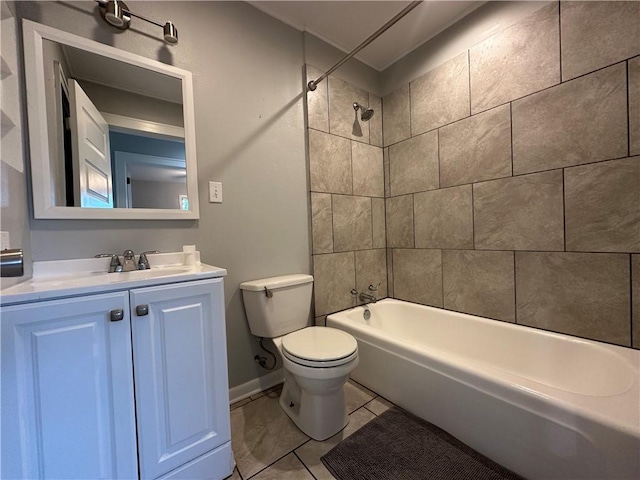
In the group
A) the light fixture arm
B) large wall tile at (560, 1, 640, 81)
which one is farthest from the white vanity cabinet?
large wall tile at (560, 1, 640, 81)

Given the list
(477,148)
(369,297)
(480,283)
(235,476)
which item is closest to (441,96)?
(477,148)

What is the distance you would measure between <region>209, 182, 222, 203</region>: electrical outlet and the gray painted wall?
0.03 meters

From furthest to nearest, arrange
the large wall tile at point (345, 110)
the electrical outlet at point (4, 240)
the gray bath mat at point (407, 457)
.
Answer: the large wall tile at point (345, 110), the gray bath mat at point (407, 457), the electrical outlet at point (4, 240)

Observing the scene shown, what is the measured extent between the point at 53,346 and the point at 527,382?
168 cm

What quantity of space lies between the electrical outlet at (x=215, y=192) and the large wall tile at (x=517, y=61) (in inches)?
69.3

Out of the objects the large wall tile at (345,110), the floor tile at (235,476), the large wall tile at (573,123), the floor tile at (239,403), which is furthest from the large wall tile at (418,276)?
the floor tile at (235,476)

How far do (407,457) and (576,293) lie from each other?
48.7 inches

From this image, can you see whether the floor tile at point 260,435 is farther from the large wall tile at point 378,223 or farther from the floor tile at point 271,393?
the large wall tile at point 378,223

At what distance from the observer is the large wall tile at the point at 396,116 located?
83.5 inches

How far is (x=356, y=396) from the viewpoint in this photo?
1.61 metres

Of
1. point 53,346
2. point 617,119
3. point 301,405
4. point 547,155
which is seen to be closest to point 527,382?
point 301,405

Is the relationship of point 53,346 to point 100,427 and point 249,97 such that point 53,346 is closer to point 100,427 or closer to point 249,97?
point 100,427

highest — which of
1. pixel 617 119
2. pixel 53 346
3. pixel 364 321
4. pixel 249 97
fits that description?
pixel 249 97

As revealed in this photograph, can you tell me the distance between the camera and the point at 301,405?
1.36 meters
